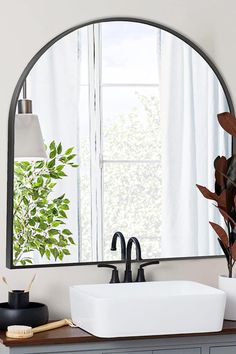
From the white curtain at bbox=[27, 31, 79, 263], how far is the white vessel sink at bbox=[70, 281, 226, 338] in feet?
1.25

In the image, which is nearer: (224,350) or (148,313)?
(148,313)

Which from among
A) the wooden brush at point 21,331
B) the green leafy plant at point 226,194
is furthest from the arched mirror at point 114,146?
the wooden brush at point 21,331

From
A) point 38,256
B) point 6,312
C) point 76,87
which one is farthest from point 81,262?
point 76,87

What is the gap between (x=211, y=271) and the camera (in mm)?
3395

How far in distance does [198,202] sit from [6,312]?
925 millimetres

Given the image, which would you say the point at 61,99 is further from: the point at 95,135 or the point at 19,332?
the point at 19,332

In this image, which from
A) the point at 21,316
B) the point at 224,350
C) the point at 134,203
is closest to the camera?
the point at 21,316

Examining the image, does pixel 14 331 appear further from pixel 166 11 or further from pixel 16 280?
pixel 166 11

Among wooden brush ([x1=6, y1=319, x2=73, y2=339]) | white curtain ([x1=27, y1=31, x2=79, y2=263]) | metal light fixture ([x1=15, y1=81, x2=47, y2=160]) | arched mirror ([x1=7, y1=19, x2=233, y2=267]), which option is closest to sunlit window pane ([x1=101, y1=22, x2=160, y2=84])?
arched mirror ([x1=7, y1=19, x2=233, y2=267])

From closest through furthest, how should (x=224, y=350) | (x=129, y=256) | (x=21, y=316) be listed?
(x=21, y=316) → (x=224, y=350) → (x=129, y=256)

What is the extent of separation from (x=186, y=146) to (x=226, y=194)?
0.29 m

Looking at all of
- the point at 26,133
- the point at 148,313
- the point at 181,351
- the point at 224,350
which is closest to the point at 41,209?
the point at 26,133

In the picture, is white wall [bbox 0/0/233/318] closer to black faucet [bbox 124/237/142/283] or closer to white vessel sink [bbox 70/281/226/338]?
black faucet [bbox 124/237/142/283]

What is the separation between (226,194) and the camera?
319cm
